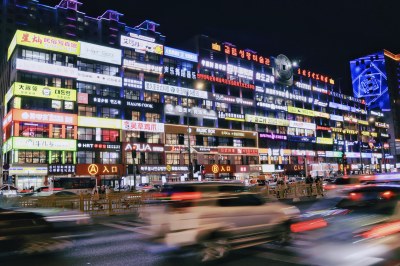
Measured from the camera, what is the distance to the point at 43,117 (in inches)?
2024

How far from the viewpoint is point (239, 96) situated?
80.3 m

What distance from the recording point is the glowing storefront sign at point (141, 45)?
64.6 m

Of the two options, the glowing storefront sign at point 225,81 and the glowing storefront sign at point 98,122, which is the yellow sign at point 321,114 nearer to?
the glowing storefront sign at point 225,81

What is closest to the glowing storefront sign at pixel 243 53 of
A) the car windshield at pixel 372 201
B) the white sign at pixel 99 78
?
the white sign at pixel 99 78

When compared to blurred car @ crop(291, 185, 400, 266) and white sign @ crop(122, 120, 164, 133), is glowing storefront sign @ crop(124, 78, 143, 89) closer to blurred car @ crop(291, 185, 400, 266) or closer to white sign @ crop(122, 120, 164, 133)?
white sign @ crop(122, 120, 164, 133)

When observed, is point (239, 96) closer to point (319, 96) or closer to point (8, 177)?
point (319, 96)

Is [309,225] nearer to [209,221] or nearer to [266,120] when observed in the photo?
[209,221]

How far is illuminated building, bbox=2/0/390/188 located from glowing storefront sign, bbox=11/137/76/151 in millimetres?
141

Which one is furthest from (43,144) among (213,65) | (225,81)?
(225,81)

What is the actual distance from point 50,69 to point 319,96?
7634 cm

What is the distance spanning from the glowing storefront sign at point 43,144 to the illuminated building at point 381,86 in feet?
361

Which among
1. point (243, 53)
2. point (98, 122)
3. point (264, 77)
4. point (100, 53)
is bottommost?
point (98, 122)

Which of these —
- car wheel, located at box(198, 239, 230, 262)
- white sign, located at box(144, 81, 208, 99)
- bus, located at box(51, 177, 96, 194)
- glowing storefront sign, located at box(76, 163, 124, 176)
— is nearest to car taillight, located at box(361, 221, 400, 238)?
car wheel, located at box(198, 239, 230, 262)

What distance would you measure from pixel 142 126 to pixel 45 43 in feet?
65.8
